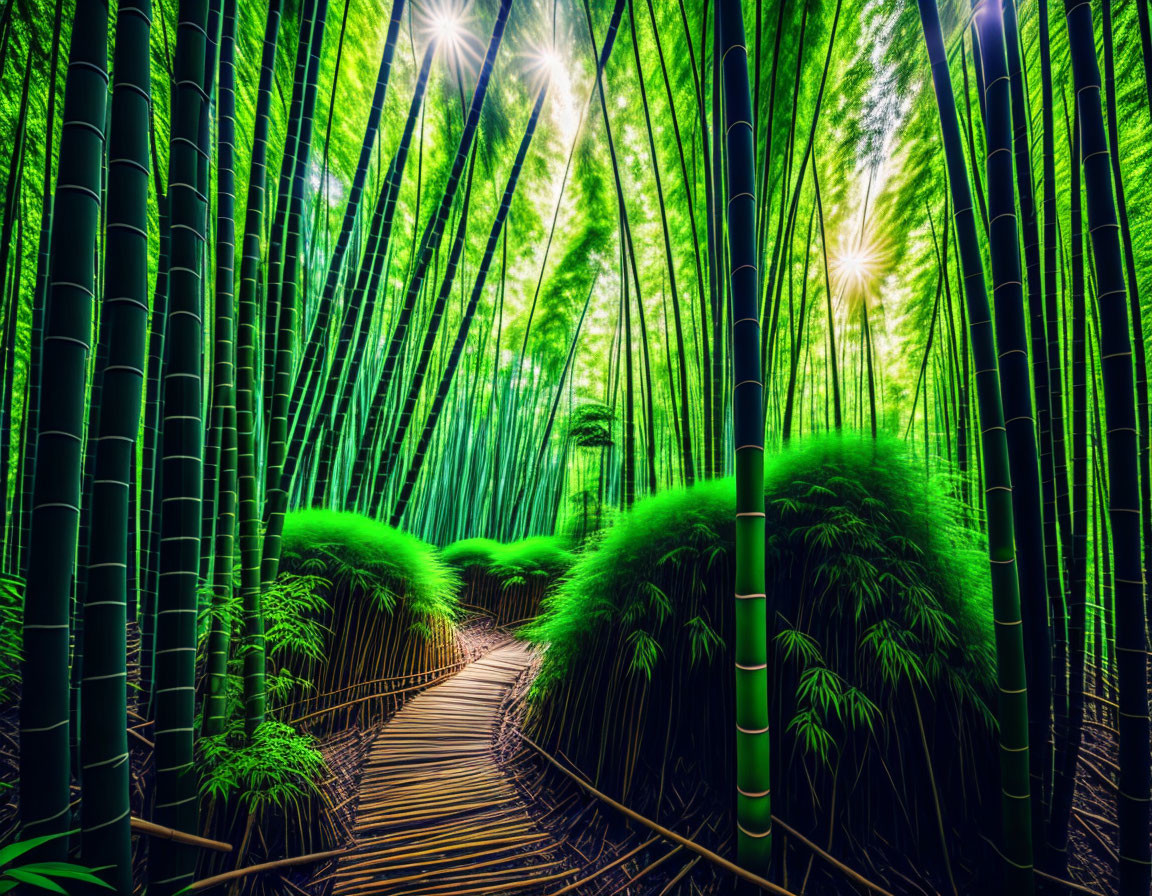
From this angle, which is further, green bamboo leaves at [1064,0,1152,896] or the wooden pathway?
the wooden pathway

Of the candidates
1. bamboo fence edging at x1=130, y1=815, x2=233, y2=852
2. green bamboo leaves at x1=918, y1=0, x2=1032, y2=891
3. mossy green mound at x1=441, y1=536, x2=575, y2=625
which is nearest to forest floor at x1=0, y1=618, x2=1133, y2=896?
green bamboo leaves at x1=918, y1=0, x2=1032, y2=891

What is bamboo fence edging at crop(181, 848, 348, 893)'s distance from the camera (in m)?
1.00

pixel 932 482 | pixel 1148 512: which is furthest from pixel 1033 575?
pixel 1148 512

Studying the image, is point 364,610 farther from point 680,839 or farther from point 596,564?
point 680,839

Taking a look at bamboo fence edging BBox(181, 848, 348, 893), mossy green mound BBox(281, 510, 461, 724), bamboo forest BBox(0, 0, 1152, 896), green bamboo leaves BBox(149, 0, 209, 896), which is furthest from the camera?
mossy green mound BBox(281, 510, 461, 724)

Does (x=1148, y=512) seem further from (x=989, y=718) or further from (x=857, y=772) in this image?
(x=857, y=772)

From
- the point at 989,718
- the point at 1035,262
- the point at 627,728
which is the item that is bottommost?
the point at 627,728

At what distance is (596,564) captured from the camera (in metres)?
1.93

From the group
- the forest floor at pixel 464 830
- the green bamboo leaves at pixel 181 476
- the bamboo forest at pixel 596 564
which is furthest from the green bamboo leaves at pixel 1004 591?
the green bamboo leaves at pixel 181 476

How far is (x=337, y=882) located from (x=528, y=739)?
811 millimetres

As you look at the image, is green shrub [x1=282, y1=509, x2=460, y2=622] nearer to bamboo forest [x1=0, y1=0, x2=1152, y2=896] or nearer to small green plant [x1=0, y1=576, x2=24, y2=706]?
bamboo forest [x1=0, y1=0, x2=1152, y2=896]

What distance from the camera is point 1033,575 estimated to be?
1090 millimetres

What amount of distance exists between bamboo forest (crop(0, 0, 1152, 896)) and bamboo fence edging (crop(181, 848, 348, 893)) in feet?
0.04

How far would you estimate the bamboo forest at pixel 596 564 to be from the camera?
761 millimetres
